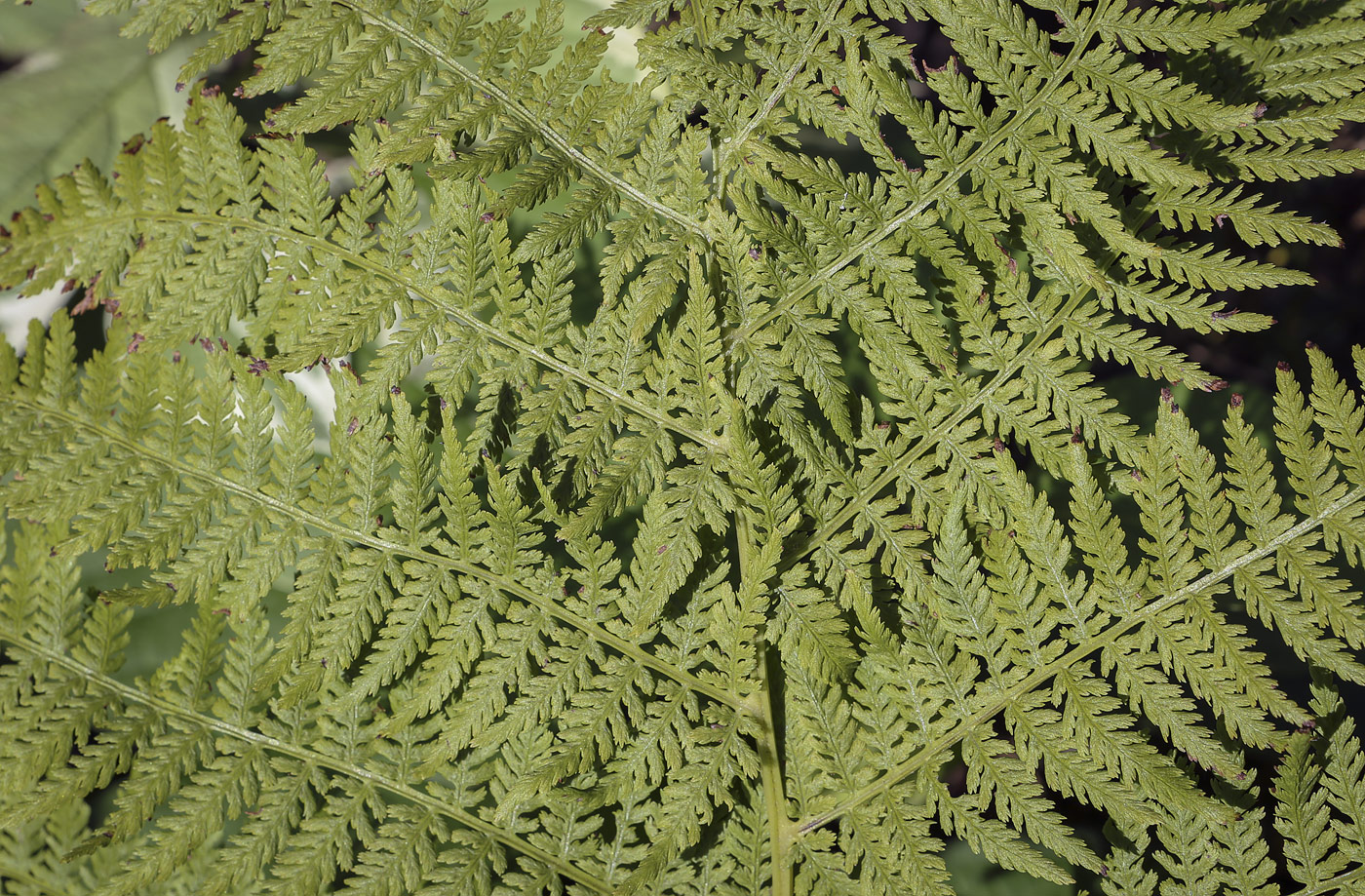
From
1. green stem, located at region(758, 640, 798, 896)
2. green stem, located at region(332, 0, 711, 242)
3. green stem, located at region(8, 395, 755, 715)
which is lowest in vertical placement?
green stem, located at region(758, 640, 798, 896)

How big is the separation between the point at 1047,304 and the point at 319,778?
1248 mm

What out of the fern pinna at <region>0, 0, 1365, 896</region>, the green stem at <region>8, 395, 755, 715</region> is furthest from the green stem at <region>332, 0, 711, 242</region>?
the green stem at <region>8, 395, 755, 715</region>

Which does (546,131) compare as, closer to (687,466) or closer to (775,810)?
(687,466)

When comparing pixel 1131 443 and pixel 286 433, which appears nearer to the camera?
pixel 1131 443

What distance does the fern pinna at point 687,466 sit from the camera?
3.71 feet

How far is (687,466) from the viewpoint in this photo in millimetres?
1222

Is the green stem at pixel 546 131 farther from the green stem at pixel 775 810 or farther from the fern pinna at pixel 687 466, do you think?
the green stem at pixel 775 810

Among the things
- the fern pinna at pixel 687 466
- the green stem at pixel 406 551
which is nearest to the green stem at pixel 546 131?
the fern pinna at pixel 687 466

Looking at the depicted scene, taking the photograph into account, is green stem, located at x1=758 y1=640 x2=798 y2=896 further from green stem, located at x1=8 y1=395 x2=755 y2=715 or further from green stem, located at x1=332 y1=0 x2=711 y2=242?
green stem, located at x1=332 y1=0 x2=711 y2=242

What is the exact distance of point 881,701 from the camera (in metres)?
1.24

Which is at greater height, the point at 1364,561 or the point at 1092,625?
the point at 1364,561

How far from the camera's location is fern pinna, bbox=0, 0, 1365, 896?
1.13 m

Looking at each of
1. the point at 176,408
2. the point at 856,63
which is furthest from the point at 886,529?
the point at 176,408

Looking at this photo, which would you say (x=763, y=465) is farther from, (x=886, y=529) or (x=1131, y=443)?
(x=1131, y=443)
